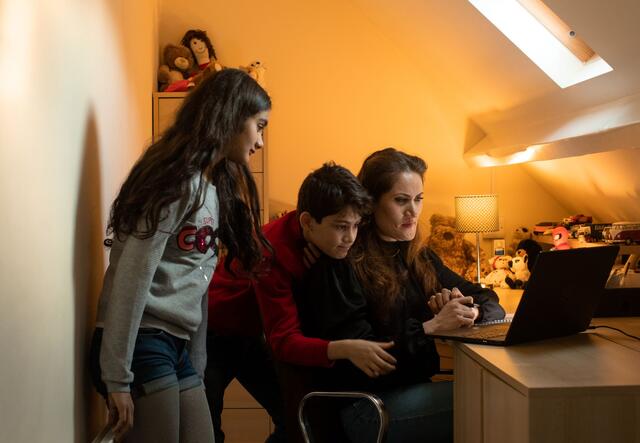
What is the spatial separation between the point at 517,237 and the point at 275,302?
2.86m

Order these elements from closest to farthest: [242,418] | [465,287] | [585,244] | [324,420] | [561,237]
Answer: [324,420] → [465,287] → [242,418] → [585,244] → [561,237]

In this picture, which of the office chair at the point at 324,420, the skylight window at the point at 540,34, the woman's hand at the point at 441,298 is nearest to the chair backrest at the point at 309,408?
the office chair at the point at 324,420

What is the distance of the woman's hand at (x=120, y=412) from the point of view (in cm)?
165

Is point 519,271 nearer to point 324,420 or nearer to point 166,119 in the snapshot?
point 166,119

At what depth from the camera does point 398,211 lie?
2.35 metres

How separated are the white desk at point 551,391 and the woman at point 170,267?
60cm

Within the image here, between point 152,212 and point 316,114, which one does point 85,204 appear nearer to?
point 152,212

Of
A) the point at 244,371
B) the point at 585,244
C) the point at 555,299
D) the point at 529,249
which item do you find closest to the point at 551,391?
the point at 555,299

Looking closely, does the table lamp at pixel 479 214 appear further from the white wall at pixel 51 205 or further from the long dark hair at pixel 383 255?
the white wall at pixel 51 205

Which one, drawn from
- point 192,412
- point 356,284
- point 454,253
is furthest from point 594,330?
point 454,253

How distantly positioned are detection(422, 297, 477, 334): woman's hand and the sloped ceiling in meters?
0.93

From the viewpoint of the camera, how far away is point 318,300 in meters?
2.15

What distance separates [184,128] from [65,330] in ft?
1.68

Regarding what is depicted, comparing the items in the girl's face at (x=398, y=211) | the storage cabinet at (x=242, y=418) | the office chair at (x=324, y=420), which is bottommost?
the storage cabinet at (x=242, y=418)
